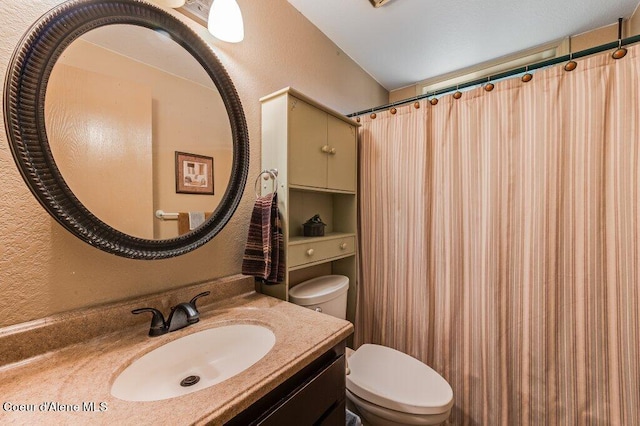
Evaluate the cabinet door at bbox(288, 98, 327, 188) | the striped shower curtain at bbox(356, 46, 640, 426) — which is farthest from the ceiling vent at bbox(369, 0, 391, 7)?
the cabinet door at bbox(288, 98, 327, 188)

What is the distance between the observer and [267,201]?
107 cm

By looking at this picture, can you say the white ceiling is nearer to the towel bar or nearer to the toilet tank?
the towel bar

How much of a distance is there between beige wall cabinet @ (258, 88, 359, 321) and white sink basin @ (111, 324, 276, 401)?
1.00 feet

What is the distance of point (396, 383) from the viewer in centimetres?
→ 110

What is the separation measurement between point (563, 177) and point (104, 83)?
176 centimetres

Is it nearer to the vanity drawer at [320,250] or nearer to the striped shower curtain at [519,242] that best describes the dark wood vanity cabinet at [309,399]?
the vanity drawer at [320,250]

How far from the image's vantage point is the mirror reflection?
682mm

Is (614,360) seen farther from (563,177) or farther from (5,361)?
(5,361)

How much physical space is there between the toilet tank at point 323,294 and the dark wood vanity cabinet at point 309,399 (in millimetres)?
393

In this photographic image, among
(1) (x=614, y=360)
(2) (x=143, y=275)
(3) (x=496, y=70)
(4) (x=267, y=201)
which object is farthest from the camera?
(3) (x=496, y=70)

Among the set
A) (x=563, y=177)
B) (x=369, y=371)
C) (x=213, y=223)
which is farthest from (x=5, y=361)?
(x=563, y=177)

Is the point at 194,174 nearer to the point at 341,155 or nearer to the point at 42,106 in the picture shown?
the point at 42,106

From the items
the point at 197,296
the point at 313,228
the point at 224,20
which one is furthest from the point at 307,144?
the point at 197,296

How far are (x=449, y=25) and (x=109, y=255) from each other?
6.95 ft
